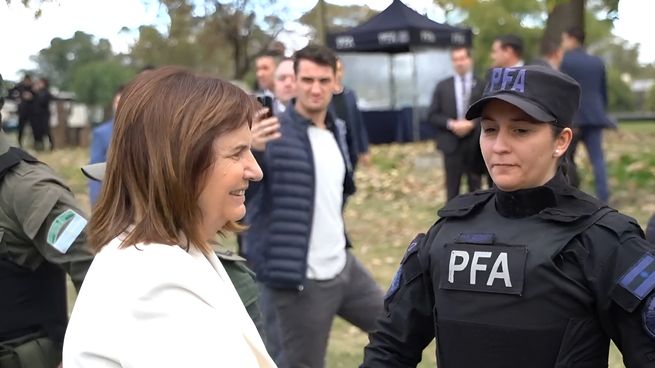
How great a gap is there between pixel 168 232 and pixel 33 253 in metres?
1.25

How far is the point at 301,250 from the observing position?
4.12 meters

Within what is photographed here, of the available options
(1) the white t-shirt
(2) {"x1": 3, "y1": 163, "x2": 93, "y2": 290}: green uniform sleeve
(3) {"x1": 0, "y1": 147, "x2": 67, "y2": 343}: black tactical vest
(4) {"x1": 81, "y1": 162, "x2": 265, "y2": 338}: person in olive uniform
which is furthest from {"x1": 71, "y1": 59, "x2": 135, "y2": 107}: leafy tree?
(4) {"x1": 81, "y1": 162, "x2": 265, "y2": 338}: person in olive uniform

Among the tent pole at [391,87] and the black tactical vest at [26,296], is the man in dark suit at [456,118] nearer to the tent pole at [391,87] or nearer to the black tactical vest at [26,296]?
the black tactical vest at [26,296]

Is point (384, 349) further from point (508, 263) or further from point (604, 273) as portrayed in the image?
point (604, 273)

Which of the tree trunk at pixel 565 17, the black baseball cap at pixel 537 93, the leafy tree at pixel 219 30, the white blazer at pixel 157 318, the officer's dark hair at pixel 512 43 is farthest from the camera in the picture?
the leafy tree at pixel 219 30

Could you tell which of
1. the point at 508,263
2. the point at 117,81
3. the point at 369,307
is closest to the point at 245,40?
the point at 117,81

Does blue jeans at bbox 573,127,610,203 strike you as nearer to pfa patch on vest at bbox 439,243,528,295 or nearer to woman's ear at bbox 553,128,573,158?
woman's ear at bbox 553,128,573,158

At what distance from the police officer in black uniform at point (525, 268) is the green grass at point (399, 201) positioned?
310 centimetres

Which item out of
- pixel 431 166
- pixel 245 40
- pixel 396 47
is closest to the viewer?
pixel 431 166

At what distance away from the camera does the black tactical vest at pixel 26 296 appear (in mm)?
2830

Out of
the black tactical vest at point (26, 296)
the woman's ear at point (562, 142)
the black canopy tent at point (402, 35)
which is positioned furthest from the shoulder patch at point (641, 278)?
the black canopy tent at point (402, 35)

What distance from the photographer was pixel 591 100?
9.70m

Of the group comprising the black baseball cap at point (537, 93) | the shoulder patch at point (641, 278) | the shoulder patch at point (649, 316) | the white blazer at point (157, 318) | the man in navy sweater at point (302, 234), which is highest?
the black baseball cap at point (537, 93)

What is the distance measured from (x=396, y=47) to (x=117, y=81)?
2277 centimetres
